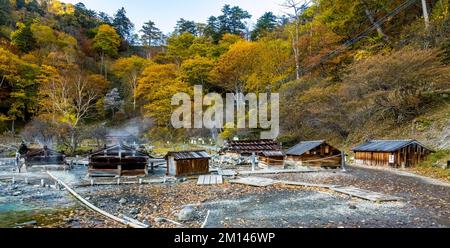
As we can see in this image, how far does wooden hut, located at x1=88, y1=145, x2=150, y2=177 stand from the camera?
21.4m

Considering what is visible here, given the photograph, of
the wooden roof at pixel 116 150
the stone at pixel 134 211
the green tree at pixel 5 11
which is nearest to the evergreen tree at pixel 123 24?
the green tree at pixel 5 11

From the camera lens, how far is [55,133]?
38719 millimetres

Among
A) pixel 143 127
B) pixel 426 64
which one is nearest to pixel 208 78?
pixel 143 127

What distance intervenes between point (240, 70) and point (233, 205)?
41.6 metres

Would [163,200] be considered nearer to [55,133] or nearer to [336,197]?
[336,197]

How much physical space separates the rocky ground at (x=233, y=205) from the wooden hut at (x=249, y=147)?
50.0 ft

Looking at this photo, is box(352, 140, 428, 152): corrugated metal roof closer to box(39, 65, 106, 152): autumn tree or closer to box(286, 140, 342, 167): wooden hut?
Answer: box(286, 140, 342, 167): wooden hut

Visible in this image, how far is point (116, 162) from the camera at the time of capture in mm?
21484

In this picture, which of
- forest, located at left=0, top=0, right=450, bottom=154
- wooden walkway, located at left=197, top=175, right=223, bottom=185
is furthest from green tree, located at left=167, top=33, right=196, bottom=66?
wooden walkway, located at left=197, top=175, right=223, bottom=185

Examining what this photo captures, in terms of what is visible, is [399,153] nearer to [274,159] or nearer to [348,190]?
[274,159]

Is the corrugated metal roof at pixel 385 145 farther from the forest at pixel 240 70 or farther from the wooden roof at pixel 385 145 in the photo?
the forest at pixel 240 70

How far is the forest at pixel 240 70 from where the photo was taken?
27.9 m

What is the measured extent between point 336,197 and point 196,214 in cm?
638

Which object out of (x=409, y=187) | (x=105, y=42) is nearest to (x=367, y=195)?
(x=409, y=187)
